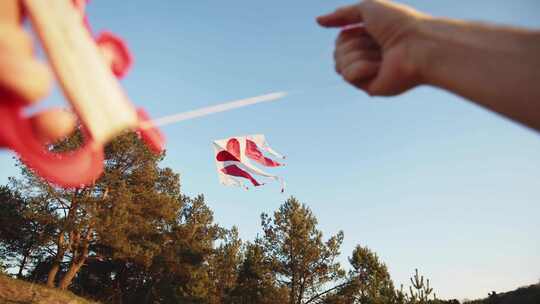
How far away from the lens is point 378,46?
1.56 meters

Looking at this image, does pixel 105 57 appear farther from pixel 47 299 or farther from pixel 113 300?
pixel 113 300

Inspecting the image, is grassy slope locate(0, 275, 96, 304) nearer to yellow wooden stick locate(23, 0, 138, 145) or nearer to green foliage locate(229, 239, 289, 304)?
green foliage locate(229, 239, 289, 304)

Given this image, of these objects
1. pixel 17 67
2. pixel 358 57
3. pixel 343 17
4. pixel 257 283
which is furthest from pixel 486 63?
pixel 257 283

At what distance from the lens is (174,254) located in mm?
34594

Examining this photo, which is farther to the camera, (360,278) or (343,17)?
(360,278)

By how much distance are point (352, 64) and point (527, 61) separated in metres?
0.71

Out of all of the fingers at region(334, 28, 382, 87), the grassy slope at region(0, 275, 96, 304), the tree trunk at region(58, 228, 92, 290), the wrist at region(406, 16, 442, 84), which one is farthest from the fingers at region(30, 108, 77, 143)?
the tree trunk at region(58, 228, 92, 290)

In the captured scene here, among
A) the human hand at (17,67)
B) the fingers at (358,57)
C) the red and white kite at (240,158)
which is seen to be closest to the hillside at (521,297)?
the red and white kite at (240,158)

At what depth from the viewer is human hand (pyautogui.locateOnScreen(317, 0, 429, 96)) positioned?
1.23 meters

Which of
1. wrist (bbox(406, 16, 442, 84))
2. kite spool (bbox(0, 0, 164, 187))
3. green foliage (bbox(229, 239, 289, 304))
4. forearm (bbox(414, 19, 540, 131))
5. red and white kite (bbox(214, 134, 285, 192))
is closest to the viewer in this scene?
forearm (bbox(414, 19, 540, 131))

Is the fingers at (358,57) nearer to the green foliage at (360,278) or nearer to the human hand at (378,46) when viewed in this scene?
the human hand at (378,46)

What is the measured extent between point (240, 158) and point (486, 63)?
7034 millimetres

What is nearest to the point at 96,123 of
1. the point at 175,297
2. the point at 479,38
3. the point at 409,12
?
the point at 409,12

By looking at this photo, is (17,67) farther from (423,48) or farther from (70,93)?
(423,48)
